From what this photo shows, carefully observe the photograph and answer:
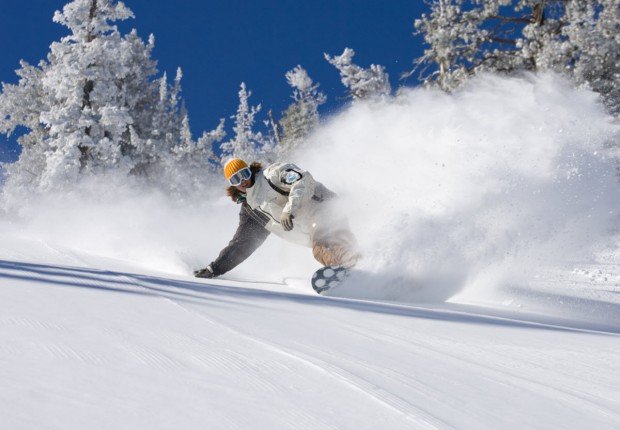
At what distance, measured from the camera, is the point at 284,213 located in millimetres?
6543

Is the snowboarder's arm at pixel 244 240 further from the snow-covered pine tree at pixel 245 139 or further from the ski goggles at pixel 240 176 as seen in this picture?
the snow-covered pine tree at pixel 245 139

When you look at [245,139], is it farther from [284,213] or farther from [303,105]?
[284,213]

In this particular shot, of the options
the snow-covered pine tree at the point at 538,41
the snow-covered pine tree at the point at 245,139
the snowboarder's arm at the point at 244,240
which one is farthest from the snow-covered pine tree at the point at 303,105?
the snowboarder's arm at the point at 244,240

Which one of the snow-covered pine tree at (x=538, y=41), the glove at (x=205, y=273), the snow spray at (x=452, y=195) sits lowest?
the glove at (x=205, y=273)

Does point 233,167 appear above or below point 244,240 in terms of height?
above

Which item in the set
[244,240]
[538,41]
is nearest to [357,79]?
[538,41]

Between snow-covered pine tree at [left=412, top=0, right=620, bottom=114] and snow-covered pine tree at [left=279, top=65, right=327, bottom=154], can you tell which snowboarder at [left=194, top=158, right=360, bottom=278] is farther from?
snow-covered pine tree at [left=279, top=65, right=327, bottom=154]

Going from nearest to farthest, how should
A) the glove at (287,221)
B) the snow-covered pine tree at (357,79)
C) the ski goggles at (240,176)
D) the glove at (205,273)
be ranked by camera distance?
1. the glove at (287,221)
2. the glove at (205,273)
3. the ski goggles at (240,176)
4. the snow-covered pine tree at (357,79)

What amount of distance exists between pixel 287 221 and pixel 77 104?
18.9m

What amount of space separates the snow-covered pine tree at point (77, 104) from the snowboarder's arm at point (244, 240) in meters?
16.6

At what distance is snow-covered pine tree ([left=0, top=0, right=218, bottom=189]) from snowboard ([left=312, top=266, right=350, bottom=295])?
18585 millimetres

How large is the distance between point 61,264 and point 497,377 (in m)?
5.33

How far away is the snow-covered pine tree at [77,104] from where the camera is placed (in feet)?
73.2

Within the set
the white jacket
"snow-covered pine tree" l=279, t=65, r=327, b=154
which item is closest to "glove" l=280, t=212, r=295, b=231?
the white jacket
